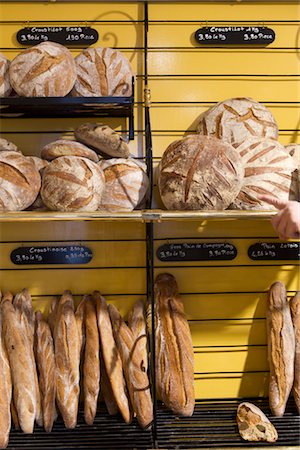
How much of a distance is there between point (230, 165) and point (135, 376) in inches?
34.6

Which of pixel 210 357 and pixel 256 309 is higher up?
pixel 256 309

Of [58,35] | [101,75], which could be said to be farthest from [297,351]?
[58,35]

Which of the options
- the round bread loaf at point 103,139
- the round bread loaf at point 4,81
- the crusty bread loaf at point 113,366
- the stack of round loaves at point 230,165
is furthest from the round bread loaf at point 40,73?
the crusty bread loaf at point 113,366

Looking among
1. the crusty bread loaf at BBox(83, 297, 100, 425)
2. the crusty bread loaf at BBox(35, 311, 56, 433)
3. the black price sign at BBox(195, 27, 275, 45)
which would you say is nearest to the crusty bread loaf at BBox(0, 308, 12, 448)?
the crusty bread loaf at BBox(35, 311, 56, 433)

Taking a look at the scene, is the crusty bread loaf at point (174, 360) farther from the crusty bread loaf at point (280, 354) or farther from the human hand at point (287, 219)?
the human hand at point (287, 219)

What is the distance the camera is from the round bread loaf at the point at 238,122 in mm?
2055

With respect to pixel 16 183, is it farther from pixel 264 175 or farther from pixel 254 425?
pixel 254 425

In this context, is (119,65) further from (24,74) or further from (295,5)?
(295,5)

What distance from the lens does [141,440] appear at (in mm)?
1962

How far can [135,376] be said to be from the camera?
200 cm

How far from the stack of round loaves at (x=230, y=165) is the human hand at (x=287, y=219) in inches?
6.8

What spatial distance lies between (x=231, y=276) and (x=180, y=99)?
823mm

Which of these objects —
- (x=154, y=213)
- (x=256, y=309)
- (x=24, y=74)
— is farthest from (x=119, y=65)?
(x=256, y=309)

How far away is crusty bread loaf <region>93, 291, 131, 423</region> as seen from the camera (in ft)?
6.61
